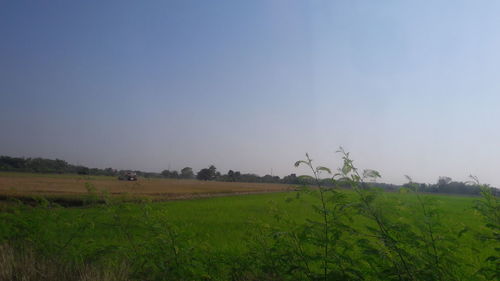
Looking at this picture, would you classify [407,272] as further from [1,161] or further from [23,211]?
[1,161]

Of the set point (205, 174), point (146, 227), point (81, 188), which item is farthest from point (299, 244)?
point (205, 174)

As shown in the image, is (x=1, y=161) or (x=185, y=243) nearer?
(x=185, y=243)

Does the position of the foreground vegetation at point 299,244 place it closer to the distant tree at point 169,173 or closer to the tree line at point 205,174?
the tree line at point 205,174

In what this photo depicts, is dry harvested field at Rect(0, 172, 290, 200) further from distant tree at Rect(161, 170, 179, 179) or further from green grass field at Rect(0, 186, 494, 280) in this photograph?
distant tree at Rect(161, 170, 179, 179)

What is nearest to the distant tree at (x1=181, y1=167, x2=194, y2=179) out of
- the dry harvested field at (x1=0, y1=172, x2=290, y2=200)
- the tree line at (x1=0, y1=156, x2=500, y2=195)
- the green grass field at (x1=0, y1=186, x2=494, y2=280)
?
the tree line at (x1=0, y1=156, x2=500, y2=195)

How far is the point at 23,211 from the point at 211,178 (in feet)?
380

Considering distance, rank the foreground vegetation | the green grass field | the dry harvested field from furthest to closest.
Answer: the dry harvested field, the green grass field, the foreground vegetation

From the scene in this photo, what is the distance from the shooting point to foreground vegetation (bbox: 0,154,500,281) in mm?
3002

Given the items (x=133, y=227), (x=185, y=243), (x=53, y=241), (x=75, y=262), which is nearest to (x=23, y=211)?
(x=53, y=241)

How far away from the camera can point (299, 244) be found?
369cm

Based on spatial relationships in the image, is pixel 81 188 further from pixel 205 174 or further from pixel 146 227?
pixel 205 174

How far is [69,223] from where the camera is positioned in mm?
5930

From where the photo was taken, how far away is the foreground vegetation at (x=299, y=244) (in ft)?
9.85

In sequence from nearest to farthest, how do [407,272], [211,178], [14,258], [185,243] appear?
[407,272], [185,243], [14,258], [211,178]
